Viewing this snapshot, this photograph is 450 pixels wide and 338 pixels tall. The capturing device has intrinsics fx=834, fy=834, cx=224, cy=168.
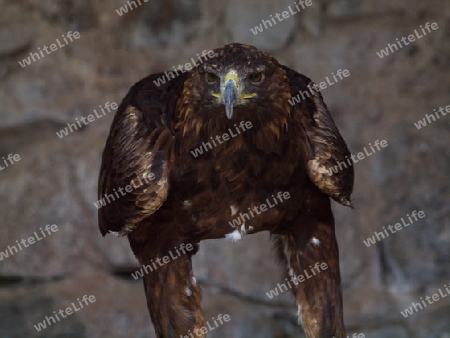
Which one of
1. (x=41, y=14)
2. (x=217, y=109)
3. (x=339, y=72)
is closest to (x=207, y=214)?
(x=217, y=109)

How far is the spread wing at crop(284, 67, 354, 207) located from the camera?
3498 mm

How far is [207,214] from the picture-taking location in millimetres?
3521

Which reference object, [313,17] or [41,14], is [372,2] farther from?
[41,14]

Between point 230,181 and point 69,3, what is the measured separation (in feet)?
7.38

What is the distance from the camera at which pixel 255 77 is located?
3186 millimetres

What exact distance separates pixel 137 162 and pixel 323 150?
783 mm

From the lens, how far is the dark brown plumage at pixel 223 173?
129 inches
